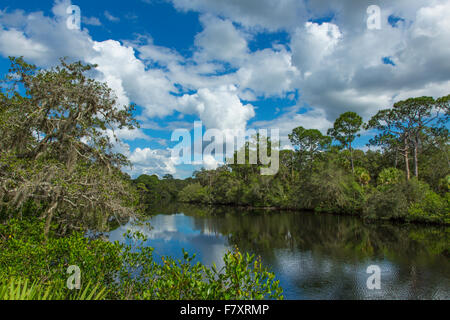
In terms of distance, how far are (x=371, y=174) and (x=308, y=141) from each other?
11.4m

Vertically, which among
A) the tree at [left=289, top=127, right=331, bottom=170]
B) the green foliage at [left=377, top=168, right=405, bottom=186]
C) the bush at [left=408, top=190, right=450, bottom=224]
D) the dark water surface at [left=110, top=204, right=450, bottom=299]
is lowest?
the dark water surface at [left=110, top=204, right=450, bottom=299]

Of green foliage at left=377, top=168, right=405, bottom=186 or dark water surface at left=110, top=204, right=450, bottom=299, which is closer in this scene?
dark water surface at left=110, top=204, right=450, bottom=299

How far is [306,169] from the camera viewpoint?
4678cm

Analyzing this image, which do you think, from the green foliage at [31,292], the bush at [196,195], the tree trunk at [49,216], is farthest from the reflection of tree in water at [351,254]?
the bush at [196,195]

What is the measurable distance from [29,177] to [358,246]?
61.5ft

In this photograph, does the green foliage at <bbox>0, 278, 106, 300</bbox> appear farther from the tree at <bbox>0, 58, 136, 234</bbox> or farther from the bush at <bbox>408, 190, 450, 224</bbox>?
the bush at <bbox>408, 190, 450, 224</bbox>

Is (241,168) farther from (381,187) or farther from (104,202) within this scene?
(104,202)

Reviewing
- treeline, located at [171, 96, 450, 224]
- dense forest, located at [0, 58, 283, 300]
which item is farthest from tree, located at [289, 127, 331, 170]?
dense forest, located at [0, 58, 283, 300]

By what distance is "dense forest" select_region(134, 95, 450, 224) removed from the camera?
26.8m

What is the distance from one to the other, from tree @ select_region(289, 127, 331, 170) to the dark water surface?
18.9 metres

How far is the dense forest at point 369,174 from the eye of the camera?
2680cm

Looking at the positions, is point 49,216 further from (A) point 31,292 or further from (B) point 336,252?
(B) point 336,252
